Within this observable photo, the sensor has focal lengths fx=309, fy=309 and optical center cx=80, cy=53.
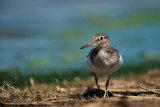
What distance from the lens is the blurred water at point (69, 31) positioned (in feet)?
40.6

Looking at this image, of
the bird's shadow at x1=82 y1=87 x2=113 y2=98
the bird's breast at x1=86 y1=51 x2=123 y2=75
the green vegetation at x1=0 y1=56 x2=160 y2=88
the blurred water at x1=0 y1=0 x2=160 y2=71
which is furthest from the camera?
the blurred water at x1=0 y1=0 x2=160 y2=71

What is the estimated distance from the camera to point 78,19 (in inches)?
752

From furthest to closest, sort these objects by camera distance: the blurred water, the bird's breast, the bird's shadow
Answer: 1. the blurred water
2. the bird's shadow
3. the bird's breast

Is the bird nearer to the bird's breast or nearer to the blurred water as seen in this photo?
the bird's breast

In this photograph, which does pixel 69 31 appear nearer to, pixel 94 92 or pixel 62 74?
pixel 62 74

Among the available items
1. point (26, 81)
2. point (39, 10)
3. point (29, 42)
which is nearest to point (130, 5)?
point (39, 10)

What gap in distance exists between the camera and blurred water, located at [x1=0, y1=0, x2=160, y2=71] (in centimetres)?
1238

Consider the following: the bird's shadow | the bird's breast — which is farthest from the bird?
the bird's shadow

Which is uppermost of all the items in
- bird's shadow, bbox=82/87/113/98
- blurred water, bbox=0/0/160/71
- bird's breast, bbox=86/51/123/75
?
blurred water, bbox=0/0/160/71

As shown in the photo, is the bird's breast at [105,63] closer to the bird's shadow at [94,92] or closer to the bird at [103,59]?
the bird at [103,59]

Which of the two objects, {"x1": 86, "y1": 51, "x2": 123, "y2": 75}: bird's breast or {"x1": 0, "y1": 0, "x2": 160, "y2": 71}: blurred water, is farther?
{"x1": 0, "y1": 0, "x2": 160, "y2": 71}: blurred water

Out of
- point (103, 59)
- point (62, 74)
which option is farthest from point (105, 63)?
point (62, 74)

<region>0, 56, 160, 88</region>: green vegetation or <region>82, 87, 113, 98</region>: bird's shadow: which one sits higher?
<region>0, 56, 160, 88</region>: green vegetation

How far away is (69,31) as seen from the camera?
16484 millimetres
